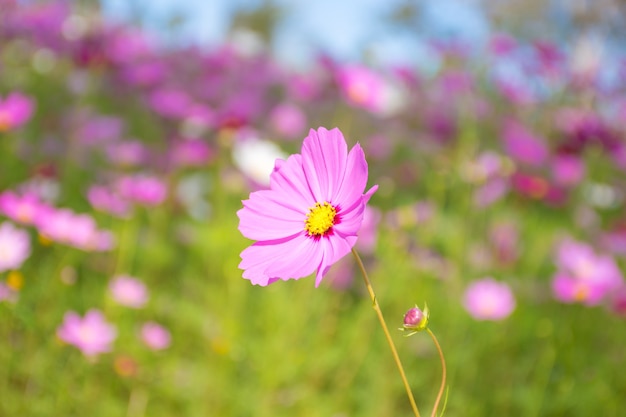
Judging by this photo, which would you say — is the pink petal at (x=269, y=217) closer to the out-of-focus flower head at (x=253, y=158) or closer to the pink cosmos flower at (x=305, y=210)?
the pink cosmos flower at (x=305, y=210)

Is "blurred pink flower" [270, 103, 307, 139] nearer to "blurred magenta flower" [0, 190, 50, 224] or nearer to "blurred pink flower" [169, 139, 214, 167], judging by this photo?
"blurred pink flower" [169, 139, 214, 167]

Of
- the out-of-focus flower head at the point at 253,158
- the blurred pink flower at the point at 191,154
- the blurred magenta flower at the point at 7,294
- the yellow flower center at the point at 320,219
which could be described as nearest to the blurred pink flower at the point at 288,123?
the out-of-focus flower head at the point at 253,158

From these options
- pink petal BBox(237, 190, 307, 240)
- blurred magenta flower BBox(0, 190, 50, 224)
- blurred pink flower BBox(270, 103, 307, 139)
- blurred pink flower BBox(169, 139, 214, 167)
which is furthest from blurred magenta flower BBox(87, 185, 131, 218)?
blurred pink flower BBox(270, 103, 307, 139)

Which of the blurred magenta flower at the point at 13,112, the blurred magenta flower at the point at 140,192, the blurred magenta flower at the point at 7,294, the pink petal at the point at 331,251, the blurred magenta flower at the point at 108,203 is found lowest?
the pink petal at the point at 331,251

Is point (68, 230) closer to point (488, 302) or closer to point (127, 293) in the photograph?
point (127, 293)

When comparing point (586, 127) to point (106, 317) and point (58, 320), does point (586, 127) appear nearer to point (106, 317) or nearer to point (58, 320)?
point (106, 317)
